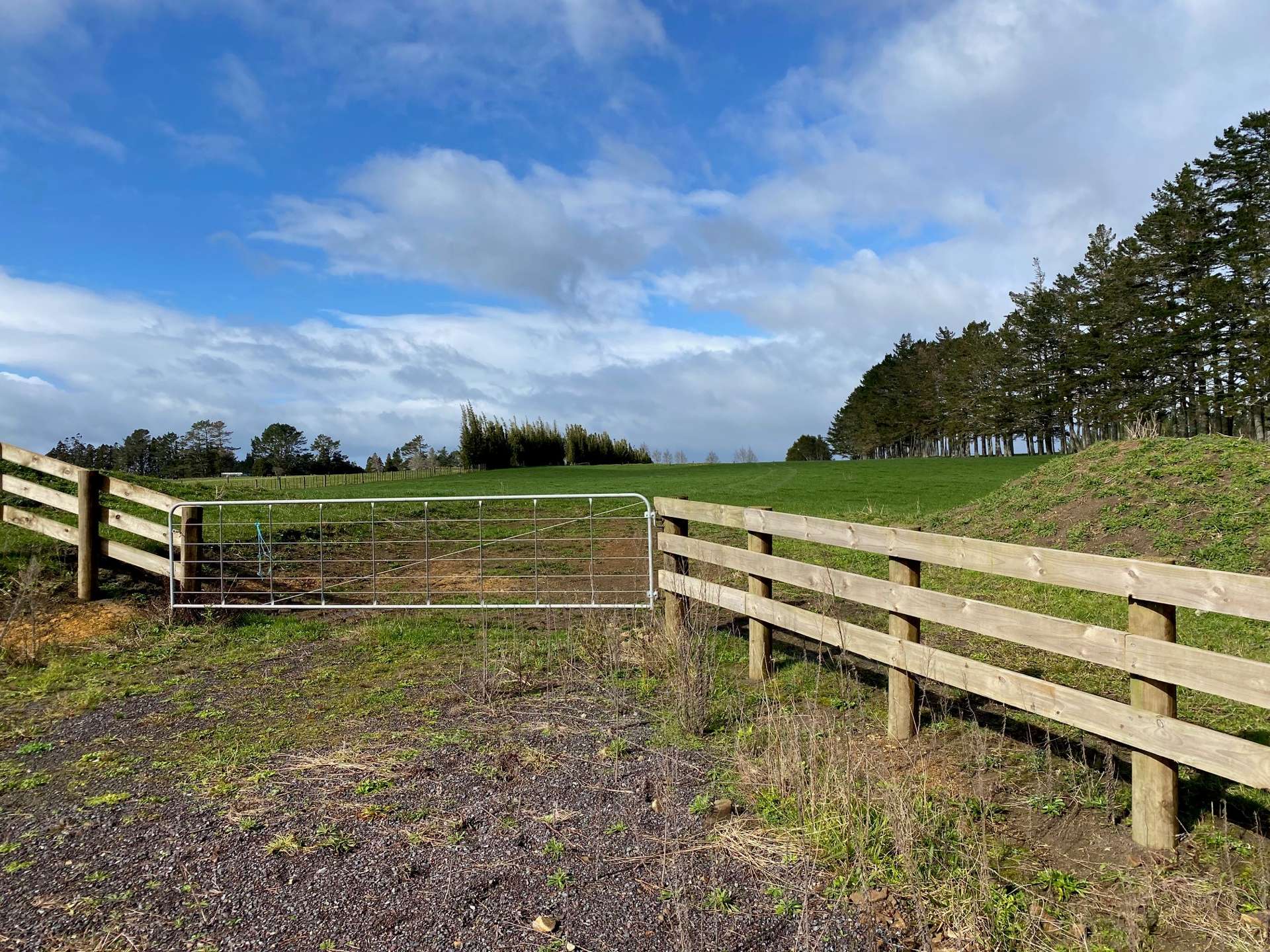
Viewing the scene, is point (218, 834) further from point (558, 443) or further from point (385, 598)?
point (558, 443)

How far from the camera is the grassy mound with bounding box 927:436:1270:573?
1005cm

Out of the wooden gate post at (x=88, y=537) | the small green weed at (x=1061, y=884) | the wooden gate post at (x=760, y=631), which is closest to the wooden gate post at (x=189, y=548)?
the wooden gate post at (x=88, y=537)

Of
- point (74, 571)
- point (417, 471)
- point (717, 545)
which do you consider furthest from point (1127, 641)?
point (417, 471)

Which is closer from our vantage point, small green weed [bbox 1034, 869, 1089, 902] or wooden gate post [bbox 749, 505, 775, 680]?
small green weed [bbox 1034, 869, 1089, 902]

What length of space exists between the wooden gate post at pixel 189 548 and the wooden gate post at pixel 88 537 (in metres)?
1.04

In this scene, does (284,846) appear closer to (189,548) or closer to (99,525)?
(189,548)

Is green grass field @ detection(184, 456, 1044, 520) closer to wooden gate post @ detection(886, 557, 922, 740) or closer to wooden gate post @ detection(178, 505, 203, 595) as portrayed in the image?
Answer: wooden gate post @ detection(178, 505, 203, 595)

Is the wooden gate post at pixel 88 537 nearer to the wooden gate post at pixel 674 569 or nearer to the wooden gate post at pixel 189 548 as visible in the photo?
the wooden gate post at pixel 189 548

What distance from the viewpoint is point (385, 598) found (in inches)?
423

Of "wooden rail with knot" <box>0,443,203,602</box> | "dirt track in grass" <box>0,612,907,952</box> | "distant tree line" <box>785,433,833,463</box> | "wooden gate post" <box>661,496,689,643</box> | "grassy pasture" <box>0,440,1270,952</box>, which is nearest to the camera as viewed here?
"dirt track in grass" <box>0,612,907,952</box>

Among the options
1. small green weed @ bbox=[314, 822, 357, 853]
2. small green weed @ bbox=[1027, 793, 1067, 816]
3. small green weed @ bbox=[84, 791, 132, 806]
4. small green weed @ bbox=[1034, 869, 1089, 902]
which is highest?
small green weed @ bbox=[314, 822, 357, 853]

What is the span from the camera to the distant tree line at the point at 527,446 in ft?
169

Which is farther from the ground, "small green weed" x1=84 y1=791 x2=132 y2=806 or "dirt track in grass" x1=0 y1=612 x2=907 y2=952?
"dirt track in grass" x1=0 y1=612 x2=907 y2=952

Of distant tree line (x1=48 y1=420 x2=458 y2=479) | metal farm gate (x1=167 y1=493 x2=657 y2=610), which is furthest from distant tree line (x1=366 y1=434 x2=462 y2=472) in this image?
metal farm gate (x1=167 y1=493 x2=657 y2=610)
